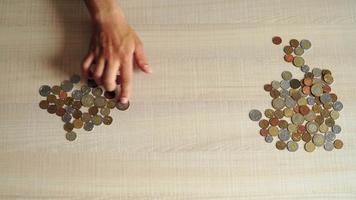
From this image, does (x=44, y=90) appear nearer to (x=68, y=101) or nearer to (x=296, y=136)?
(x=68, y=101)

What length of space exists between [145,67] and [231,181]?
0.97ft

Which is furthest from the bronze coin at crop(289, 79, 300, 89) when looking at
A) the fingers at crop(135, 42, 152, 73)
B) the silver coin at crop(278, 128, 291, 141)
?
the fingers at crop(135, 42, 152, 73)

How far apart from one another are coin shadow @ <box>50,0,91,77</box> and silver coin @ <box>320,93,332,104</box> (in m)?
0.53

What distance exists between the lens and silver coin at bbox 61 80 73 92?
0.87 metres

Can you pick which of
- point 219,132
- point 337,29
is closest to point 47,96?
point 219,132

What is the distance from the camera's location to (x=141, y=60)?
34.2 inches

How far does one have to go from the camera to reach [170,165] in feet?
2.70

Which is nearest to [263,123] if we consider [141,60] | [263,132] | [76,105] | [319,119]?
[263,132]

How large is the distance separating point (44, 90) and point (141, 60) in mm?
214

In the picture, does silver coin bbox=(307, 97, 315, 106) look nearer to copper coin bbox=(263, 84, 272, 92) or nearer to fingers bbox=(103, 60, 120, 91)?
copper coin bbox=(263, 84, 272, 92)

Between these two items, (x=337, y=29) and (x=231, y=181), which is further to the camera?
(x=337, y=29)

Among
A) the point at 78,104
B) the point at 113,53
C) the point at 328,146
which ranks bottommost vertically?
the point at 328,146

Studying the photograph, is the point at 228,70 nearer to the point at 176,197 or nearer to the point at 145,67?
the point at 145,67

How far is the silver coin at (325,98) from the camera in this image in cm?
88
